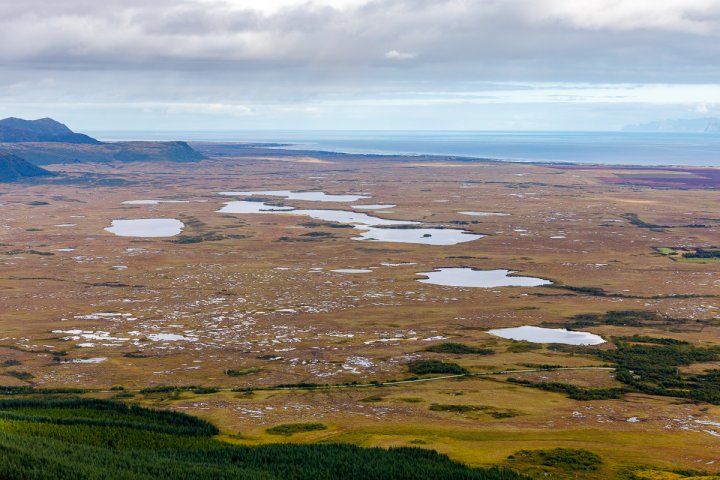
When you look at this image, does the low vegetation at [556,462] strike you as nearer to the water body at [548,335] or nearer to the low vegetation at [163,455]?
the low vegetation at [163,455]

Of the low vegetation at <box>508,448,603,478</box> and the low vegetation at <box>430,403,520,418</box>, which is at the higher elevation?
the low vegetation at <box>508,448,603,478</box>

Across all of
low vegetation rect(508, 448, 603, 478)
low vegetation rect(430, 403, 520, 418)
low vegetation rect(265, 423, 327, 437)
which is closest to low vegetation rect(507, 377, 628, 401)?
low vegetation rect(430, 403, 520, 418)

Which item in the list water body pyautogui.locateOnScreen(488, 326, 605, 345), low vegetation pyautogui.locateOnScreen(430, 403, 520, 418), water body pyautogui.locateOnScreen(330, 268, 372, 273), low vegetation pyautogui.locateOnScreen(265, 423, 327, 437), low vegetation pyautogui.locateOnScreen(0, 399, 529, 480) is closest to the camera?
low vegetation pyautogui.locateOnScreen(0, 399, 529, 480)

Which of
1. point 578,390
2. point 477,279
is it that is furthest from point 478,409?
point 477,279

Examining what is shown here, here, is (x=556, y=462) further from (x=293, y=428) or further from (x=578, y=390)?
(x=293, y=428)

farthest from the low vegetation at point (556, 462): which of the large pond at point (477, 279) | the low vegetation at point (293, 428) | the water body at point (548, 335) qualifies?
the large pond at point (477, 279)

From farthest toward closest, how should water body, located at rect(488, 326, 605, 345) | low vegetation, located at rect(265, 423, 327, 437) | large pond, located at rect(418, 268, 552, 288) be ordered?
large pond, located at rect(418, 268, 552, 288), water body, located at rect(488, 326, 605, 345), low vegetation, located at rect(265, 423, 327, 437)

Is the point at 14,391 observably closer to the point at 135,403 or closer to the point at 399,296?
the point at 135,403

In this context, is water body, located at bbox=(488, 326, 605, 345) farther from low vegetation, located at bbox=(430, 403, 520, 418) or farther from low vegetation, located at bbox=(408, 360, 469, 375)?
low vegetation, located at bbox=(430, 403, 520, 418)
